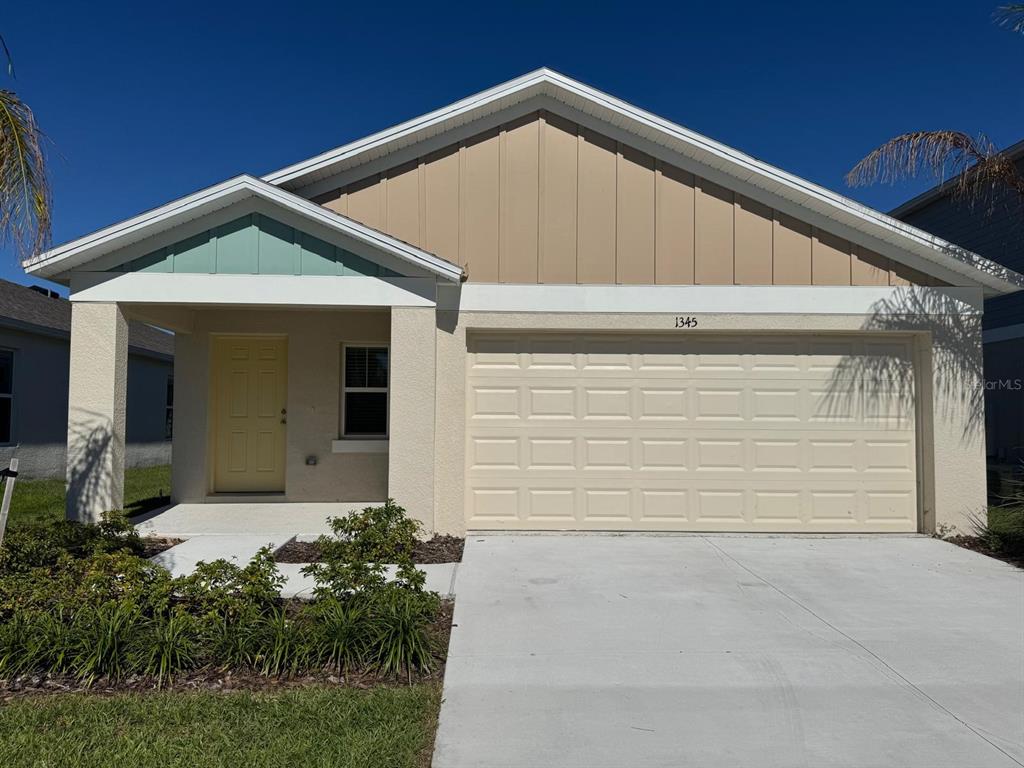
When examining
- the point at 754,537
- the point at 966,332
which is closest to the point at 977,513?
the point at 966,332

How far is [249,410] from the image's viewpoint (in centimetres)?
990

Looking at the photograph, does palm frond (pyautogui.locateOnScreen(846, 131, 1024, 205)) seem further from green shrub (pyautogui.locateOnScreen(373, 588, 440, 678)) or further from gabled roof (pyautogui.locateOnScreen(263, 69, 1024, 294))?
green shrub (pyautogui.locateOnScreen(373, 588, 440, 678))

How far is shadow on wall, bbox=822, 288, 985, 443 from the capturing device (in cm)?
817

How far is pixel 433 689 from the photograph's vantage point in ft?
13.0

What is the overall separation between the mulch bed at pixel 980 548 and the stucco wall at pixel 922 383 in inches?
8.0

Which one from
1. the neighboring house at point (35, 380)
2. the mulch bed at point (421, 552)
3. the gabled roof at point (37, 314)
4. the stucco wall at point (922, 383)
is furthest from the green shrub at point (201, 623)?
the neighboring house at point (35, 380)

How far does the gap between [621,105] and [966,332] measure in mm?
5113

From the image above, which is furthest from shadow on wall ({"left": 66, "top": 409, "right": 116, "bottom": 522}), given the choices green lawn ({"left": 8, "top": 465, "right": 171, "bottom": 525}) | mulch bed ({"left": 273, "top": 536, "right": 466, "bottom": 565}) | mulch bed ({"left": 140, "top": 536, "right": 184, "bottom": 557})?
mulch bed ({"left": 273, "top": 536, "right": 466, "bottom": 565})

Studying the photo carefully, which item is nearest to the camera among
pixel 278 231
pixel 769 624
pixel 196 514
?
pixel 769 624

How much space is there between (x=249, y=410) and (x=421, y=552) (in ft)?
14.1

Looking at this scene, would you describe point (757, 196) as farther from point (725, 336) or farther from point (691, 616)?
point (691, 616)

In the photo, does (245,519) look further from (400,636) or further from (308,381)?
(400,636)

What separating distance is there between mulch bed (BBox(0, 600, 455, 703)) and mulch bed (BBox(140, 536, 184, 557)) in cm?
296

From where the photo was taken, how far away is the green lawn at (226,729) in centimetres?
315
